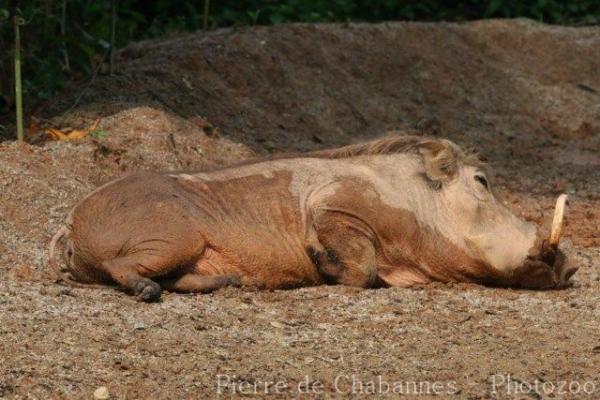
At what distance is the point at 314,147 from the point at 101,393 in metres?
5.19

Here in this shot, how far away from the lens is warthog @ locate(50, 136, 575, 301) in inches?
253

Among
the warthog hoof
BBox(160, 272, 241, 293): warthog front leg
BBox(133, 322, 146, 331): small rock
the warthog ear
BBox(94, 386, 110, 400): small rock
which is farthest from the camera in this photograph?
the warthog ear

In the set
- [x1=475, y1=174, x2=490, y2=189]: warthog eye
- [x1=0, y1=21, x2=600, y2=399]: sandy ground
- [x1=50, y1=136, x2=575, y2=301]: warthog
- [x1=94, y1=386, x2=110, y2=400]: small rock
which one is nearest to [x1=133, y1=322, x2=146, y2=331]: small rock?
[x1=0, y1=21, x2=600, y2=399]: sandy ground

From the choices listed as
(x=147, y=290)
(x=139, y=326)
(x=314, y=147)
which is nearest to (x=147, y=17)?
(x=314, y=147)

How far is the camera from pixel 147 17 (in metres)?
13.1

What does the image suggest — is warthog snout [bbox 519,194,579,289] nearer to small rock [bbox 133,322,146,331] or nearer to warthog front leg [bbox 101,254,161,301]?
warthog front leg [bbox 101,254,161,301]

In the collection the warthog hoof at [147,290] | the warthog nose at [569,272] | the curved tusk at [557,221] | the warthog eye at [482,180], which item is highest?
the warthog eye at [482,180]

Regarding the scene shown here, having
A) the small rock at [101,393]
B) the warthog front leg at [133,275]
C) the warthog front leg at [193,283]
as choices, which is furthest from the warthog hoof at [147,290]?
the small rock at [101,393]

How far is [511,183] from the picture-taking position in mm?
9703

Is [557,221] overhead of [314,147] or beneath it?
beneath

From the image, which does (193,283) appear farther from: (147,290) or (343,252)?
(343,252)

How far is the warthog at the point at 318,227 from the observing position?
6.43m

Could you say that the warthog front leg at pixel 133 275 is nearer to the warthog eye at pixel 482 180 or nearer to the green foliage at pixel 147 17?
the warthog eye at pixel 482 180

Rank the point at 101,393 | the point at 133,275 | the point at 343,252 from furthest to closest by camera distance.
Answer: the point at 343,252, the point at 133,275, the point at 101,393
